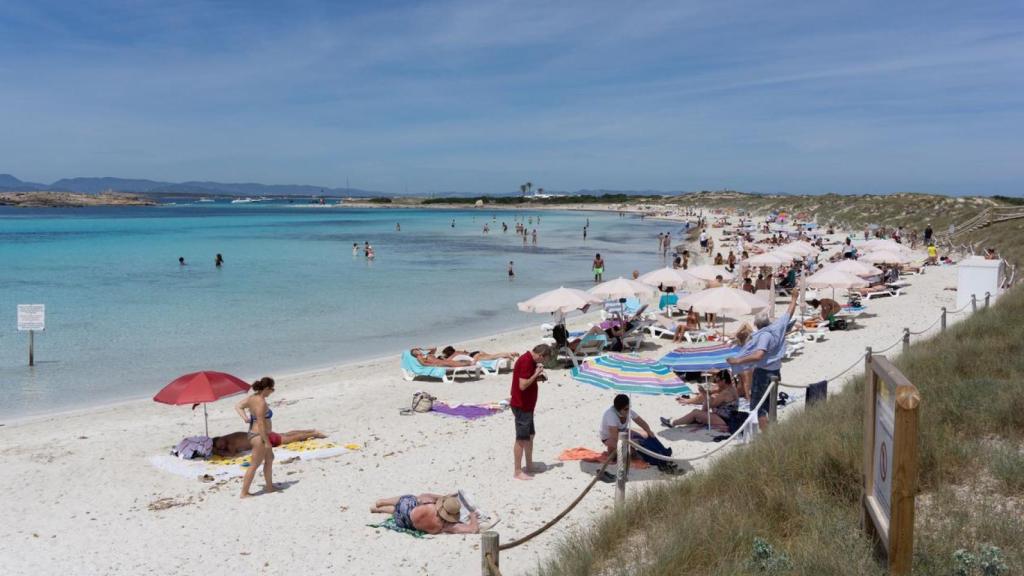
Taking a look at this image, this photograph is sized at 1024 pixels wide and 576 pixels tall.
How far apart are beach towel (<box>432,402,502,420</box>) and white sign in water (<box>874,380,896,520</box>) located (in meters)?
7.21

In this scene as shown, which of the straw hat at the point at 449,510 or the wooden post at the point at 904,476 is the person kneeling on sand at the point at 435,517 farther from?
the wooden post at the point at 904,476

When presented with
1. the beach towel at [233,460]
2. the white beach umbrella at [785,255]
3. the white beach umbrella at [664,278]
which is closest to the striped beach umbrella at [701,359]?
the beach towel at [233,460]

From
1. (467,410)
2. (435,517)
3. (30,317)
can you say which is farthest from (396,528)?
(30,317)

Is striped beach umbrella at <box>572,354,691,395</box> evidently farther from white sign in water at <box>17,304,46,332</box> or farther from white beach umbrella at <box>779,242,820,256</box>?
white beach umbrella at <box>779,242,820,256</box>

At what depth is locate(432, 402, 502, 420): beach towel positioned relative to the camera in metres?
10.2

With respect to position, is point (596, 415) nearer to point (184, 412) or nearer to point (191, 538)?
point (191, 538)

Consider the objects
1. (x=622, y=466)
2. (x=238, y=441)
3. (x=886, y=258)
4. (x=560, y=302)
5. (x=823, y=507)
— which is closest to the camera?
(x=823, y=507)

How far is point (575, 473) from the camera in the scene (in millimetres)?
7609

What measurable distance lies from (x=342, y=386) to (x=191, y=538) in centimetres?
624

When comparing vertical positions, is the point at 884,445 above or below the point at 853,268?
above

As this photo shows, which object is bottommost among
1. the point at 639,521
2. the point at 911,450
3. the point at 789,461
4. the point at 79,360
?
the point at 79,360

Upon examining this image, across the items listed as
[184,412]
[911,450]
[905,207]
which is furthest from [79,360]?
[905,207]

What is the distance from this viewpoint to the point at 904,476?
2.92 meters

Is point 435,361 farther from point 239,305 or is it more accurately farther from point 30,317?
point 239,305
